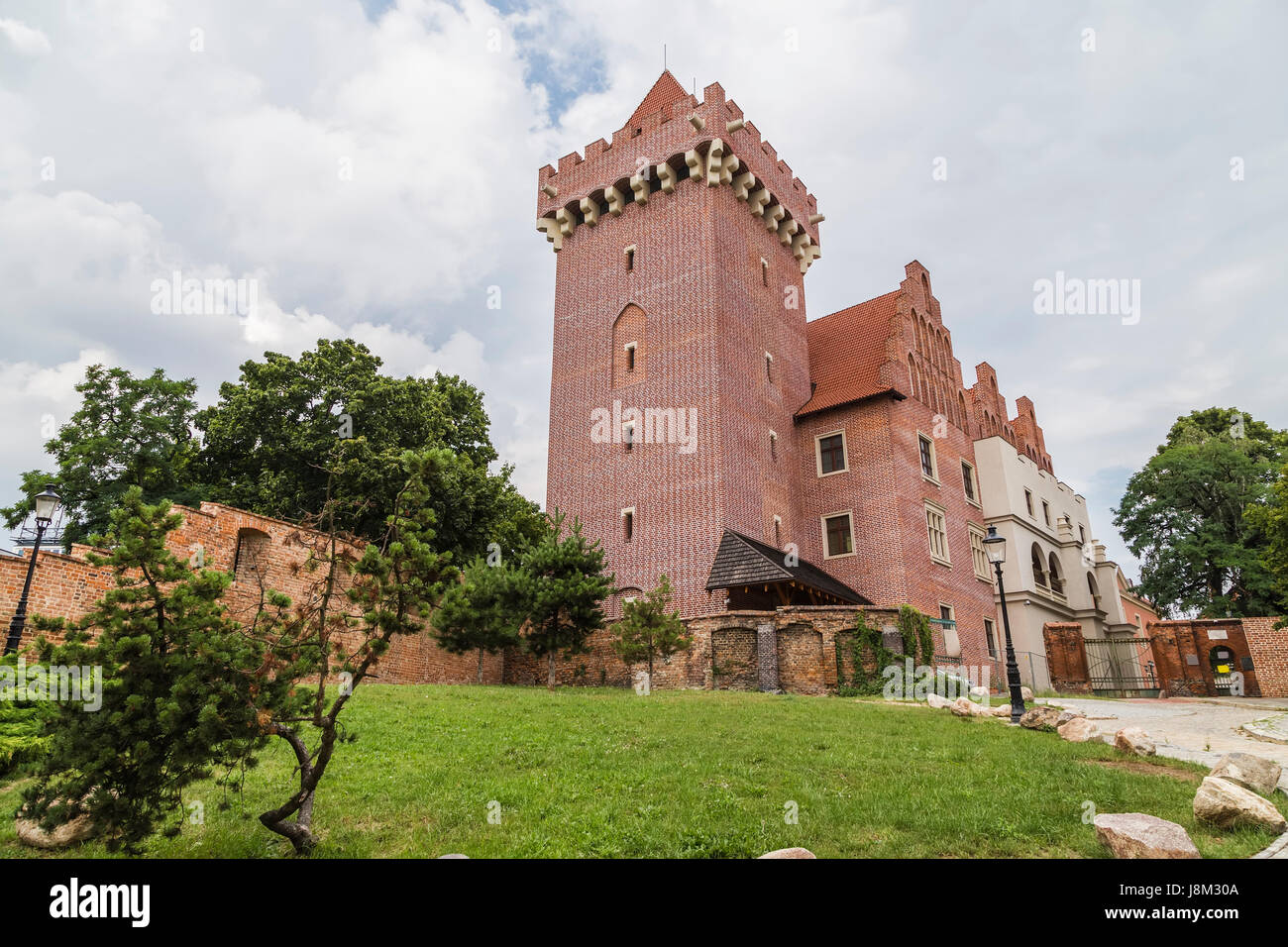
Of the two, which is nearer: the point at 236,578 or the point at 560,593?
the point at 236,578

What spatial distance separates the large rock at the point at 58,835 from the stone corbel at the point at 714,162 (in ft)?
81.8

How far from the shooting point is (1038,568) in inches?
1336

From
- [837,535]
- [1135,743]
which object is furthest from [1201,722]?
[837,535]

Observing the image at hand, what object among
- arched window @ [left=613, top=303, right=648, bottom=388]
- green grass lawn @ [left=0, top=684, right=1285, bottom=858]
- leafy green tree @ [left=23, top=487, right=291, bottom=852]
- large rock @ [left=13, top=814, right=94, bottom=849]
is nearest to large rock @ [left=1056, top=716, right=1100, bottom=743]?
green grass lawn @ [left=0, top=684, right=1285, bottom=858]

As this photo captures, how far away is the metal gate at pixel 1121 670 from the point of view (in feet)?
86.4

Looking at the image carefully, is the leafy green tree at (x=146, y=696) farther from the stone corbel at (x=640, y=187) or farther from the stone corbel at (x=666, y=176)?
the stone corbel at (x=640, y=187)

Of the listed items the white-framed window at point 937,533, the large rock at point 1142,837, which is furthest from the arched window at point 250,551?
the white-framed window at point 937,533

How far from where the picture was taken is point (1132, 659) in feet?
101

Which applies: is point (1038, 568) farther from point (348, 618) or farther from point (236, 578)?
point (348, 618)

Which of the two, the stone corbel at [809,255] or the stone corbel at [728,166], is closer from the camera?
the stone corbel at [728,166]

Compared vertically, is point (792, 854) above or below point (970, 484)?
below

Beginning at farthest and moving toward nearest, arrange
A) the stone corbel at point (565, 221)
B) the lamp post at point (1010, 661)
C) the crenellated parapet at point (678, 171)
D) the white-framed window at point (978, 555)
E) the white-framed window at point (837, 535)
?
the stone corbel at point (565, 221), the white-framed window at point (978, 555), the crenellated parapet at point (678, 171), the white-framed window at point (837, 535), the lamp post at point (1010, 661)

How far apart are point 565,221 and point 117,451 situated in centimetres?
1793
